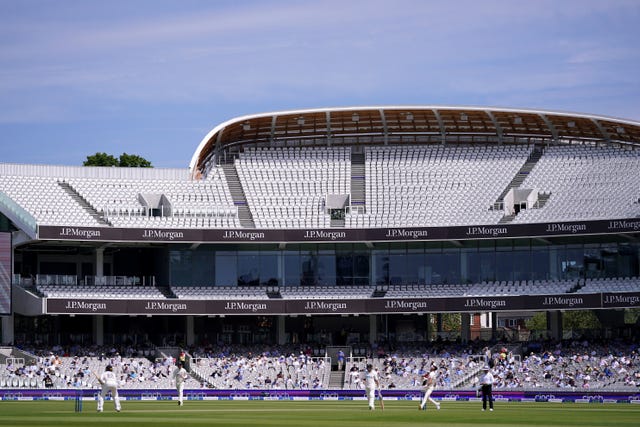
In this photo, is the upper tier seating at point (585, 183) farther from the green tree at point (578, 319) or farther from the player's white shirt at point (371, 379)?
the green tree at point (578, 319)

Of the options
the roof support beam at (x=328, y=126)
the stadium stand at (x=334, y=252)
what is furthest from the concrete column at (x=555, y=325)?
the roof support beam at (x=328, y=126)

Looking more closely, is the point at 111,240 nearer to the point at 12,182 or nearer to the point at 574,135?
the point at 12,182

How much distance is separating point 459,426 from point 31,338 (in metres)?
47.1

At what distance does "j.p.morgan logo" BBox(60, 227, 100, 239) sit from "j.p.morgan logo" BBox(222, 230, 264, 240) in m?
7.96

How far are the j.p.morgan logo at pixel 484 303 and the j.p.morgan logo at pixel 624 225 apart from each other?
26.0ft

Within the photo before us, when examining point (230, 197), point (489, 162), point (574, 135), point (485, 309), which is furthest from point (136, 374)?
point (574, 135)

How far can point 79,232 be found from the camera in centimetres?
6738

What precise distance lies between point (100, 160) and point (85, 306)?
39610 millimetres

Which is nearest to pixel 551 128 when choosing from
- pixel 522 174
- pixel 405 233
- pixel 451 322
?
pixel 522 174

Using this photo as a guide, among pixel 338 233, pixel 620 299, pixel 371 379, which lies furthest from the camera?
pixel 338 233

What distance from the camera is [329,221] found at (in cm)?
7331

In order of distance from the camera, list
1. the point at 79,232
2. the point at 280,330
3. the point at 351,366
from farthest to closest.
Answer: the point at 280,330
the point at 351,366
the point at 79,232

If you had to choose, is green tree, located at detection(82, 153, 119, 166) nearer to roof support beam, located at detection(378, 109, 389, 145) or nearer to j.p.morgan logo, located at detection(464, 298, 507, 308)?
roof support beam, located at detection(378, 109, 389, 145)

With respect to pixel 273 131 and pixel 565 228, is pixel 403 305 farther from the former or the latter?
pixel 273 131
